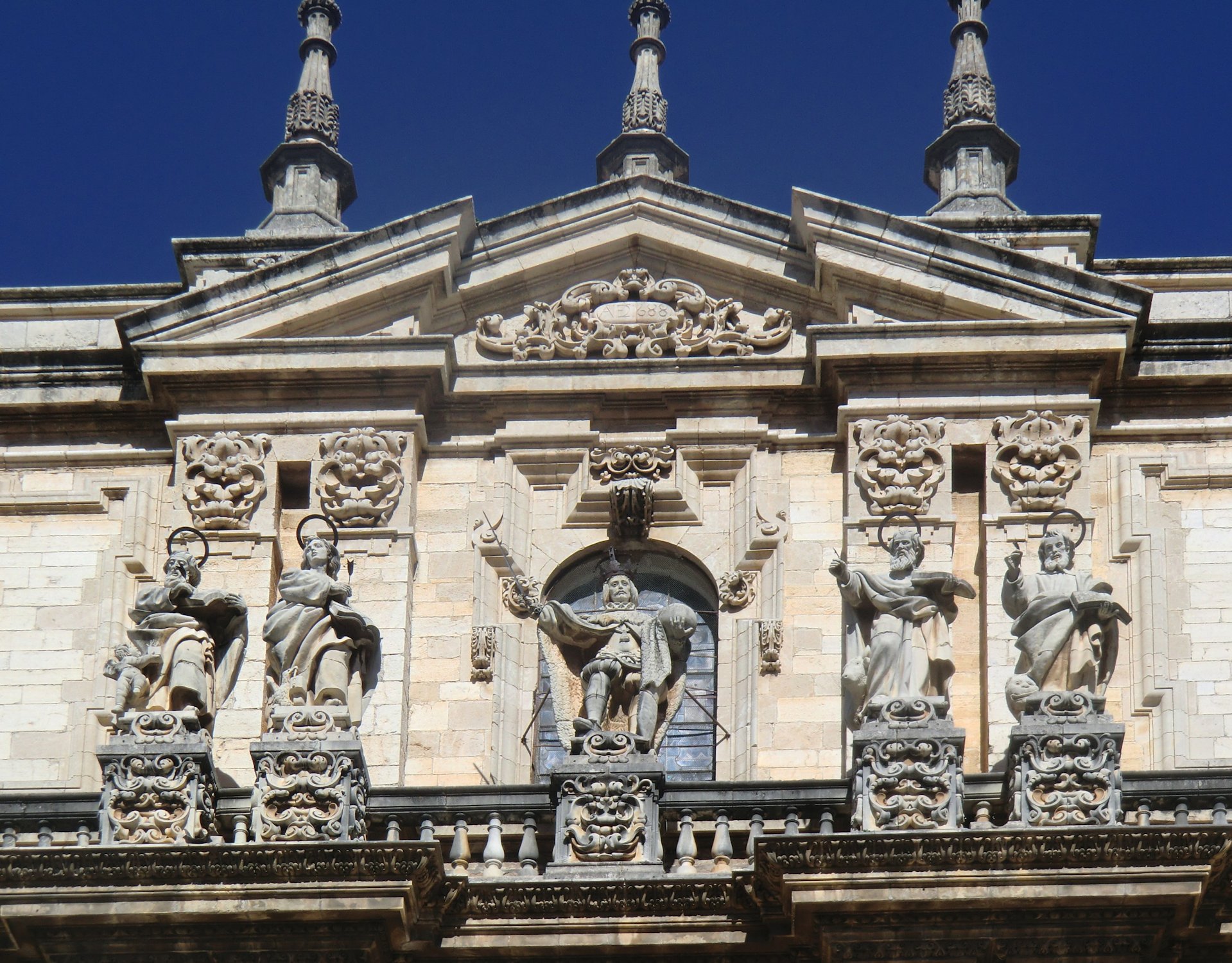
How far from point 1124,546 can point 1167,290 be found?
286cm

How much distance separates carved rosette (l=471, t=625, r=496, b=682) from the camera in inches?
1102

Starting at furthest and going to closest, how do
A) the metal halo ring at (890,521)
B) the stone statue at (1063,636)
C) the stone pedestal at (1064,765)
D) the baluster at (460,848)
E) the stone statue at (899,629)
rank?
the metal halo ring at (890,521) → the stone statue at (899,629) → the stone statue at (1063,636) → the baluster at (460,848) → the stone pedestal at (1064,765)

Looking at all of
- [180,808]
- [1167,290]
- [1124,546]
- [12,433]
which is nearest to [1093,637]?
[1124,546]

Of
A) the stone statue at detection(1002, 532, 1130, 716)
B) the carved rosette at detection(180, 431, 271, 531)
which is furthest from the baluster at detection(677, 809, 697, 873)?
the carved rosette at detection(180, 431, 271, 531)

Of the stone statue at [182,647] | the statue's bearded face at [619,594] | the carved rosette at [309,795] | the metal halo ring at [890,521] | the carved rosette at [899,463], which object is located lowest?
the carved rosette at [309,795]

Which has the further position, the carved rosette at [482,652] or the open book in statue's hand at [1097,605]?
the carved rosette at [482,652]

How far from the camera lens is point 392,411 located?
29.1 meters

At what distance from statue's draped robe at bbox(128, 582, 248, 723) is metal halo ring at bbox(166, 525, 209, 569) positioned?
792 millimetres

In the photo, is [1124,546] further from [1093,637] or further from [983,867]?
[983,867]

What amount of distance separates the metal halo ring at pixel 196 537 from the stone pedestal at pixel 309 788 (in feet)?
8.35

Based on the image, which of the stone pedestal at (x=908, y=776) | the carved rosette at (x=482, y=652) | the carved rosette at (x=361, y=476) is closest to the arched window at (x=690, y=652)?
the carved rosette at (x=482, y=652)

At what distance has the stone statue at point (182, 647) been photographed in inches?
1044

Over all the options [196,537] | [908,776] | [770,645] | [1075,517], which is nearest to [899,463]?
[1075,517]

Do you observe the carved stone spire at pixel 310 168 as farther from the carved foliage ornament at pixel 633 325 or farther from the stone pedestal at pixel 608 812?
the stone pedestal at pixel 608 812
